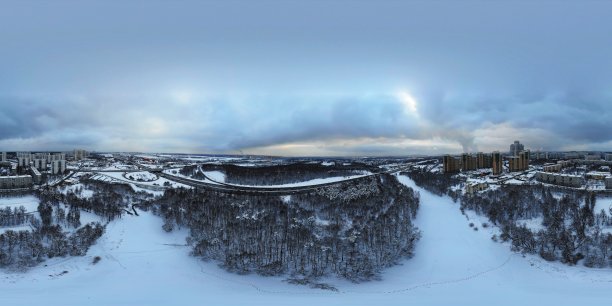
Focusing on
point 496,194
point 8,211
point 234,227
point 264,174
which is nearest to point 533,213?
point 496,194

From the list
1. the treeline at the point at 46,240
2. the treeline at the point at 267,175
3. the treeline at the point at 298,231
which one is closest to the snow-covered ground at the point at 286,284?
the treeline at the point at 46,240

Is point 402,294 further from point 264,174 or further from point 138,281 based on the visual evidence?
point 264,174

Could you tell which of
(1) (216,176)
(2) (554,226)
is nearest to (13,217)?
(2) (554,226)

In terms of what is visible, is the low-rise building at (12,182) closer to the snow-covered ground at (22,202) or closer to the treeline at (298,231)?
the snow-covered ground at (22,202)

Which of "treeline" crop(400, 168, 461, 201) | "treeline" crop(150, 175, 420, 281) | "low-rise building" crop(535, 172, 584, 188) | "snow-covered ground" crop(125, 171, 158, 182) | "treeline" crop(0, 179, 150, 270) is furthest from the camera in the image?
"snow-covered ground" crop(125, 171, 158, 182)

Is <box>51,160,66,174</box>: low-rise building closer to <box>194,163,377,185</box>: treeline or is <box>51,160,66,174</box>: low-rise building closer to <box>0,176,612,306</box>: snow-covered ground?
<box>194,163,377,185</box>: treeline

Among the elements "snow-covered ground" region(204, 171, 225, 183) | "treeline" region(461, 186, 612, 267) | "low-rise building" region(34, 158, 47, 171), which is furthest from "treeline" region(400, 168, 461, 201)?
"low-rise building" region(34, 158, 47, 171)
